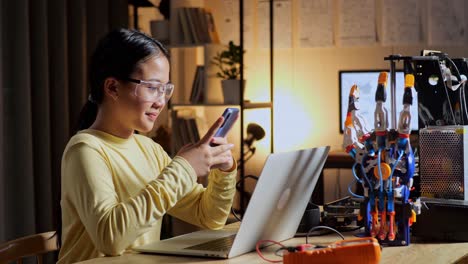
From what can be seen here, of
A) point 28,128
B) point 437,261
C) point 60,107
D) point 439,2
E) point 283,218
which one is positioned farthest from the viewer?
point 439,2

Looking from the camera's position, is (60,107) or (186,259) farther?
(60,107)

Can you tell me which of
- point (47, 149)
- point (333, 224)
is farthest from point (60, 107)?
point (333, 224)

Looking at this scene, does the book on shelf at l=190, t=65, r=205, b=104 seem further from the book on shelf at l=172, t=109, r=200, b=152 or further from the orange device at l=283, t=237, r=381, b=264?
the orange device at l=283, t=237, r=381, b=264

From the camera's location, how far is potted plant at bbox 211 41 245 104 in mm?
4176

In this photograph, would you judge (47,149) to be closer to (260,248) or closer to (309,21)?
(309,21)

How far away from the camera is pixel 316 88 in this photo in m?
4.62

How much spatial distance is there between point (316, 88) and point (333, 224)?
9.25ft

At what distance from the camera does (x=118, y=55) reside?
1752mm

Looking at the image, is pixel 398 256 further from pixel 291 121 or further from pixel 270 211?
pixel 291 121

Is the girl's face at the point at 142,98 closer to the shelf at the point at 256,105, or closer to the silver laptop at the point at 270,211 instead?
the silver laptop at the point at 270,211

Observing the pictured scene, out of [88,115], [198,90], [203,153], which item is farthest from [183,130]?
[203,153]

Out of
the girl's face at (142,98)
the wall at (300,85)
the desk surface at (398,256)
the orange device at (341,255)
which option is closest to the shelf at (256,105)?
the wall at (300,85)

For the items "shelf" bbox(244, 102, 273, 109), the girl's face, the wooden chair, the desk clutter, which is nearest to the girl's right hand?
the girl's face

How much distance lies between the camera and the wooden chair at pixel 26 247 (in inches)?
68.2
